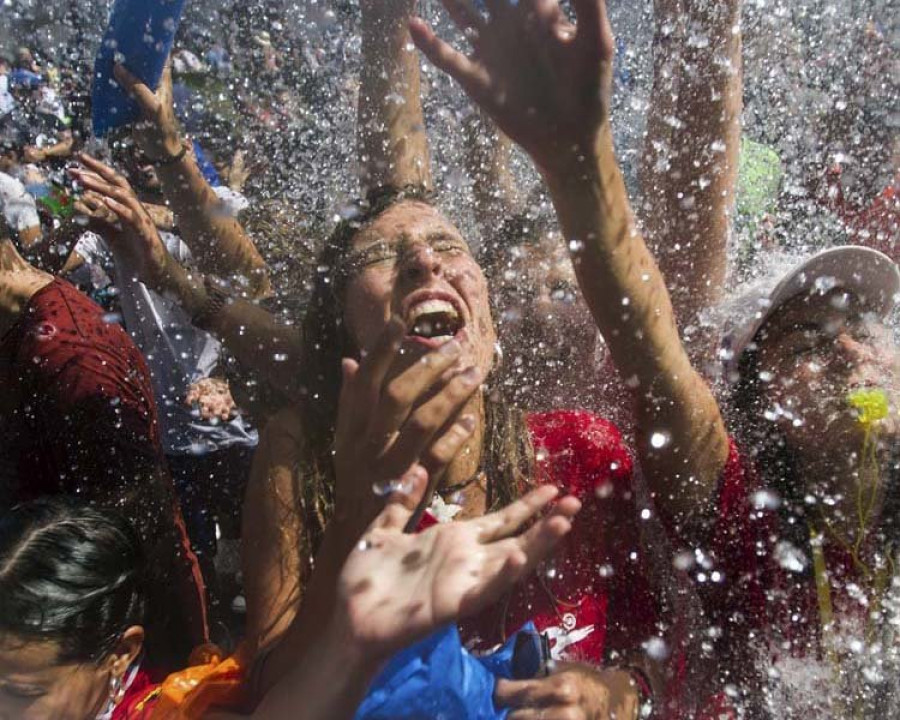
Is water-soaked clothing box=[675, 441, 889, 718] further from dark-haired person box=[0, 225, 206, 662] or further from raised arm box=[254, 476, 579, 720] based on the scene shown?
dark-haired person box=[0, 225, 206, 662]

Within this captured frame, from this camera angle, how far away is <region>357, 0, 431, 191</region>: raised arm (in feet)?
5.42

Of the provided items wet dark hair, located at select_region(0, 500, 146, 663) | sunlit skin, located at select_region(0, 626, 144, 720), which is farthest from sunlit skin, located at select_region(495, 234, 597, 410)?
sunlit skin, located at select_region(0, 626, 144, 720)

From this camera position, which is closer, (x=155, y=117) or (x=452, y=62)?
(x=452, y=62)

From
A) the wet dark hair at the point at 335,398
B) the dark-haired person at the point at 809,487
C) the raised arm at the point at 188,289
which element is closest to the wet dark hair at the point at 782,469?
the dark-haired person at the point at 809,487

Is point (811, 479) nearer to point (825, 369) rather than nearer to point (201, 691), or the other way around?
point (825, 369)

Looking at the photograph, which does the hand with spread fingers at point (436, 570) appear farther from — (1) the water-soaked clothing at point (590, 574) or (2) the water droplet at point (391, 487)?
(1) the water-soaked clothing at point (590, 574)

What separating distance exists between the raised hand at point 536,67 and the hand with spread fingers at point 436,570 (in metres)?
0.48

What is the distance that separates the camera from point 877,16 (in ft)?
6.61

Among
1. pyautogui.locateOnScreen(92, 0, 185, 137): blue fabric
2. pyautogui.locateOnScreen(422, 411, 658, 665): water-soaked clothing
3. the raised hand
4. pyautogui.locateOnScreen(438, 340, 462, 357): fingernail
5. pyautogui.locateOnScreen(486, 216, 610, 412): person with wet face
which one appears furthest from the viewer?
pyautogui.locateOnScreen(486, 216, 610, 412): person with wet face

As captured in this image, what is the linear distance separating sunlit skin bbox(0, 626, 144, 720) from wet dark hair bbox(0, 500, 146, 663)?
0.04ft

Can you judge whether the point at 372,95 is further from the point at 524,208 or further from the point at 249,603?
the point at 249,603

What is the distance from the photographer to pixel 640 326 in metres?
1.14

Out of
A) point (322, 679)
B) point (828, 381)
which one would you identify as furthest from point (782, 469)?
point (322, 679)

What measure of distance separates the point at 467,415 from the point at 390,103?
851 mm
